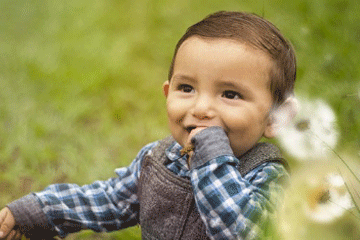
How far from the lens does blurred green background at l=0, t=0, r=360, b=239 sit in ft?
5.74

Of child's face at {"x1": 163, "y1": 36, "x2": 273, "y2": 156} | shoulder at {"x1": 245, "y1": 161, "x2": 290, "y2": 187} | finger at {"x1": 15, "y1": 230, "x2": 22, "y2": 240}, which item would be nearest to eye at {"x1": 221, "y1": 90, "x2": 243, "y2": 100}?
child's face at {"x1": 163, "y1": 36, "x2": 273, "y2": 156}

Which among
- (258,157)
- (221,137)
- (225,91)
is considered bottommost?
(258,157)

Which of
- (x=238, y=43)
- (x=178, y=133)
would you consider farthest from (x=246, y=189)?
(x=238, y=43)

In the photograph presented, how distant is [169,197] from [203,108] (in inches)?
13.5

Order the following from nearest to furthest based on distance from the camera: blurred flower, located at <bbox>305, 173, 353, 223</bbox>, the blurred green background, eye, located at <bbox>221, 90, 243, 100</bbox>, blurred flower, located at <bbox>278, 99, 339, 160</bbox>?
1. blurred flower, located at <bbox>305, 173, 353, 223</bbox>
2. blurred flower, located at <bbox>278, 99, 339, 160</bbox>
3. eye, located at <bbox>221, 90, 243, 100</bbox>
4. the blurred green background

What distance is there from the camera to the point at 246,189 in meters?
1.20

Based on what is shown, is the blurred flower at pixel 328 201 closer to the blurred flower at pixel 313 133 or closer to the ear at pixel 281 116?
the blurred flower at pixel 313 133

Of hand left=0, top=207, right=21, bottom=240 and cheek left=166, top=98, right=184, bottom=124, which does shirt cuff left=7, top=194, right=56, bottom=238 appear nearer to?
hand left=0, top=207, right=21, bottom=240

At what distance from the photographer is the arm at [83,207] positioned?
1.64 metres

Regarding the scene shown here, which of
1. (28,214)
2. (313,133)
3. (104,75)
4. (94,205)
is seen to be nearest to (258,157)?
(313,133)

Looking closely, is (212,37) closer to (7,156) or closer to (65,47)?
(7,156)

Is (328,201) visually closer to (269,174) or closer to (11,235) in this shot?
(269,174)

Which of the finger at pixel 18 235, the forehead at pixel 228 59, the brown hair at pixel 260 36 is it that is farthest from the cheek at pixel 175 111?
the finger at pixel 18 235

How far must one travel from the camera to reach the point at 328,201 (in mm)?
787
